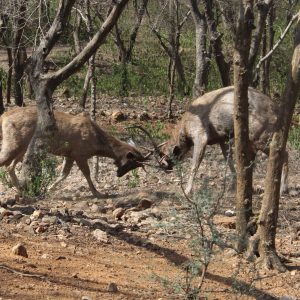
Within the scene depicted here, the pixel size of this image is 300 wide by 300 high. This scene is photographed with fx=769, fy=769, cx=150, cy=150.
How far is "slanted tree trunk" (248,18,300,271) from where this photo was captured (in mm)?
6918

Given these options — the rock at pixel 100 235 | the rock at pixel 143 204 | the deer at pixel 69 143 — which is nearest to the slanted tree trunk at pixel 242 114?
the rock at pixel 100 235

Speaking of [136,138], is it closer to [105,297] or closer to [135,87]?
[135,87]

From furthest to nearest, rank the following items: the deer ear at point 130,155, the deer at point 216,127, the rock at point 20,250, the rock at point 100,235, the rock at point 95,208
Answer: the deer ear at point 130,155, the deer at point 216,127, the rock at point 95,208, the rock at point 100,235, the rock at point 20,250

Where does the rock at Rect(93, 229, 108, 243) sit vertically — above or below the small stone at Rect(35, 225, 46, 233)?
below

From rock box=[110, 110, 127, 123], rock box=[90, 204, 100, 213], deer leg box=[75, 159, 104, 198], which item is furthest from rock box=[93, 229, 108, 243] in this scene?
rock box=[110, 110, 127, 123]

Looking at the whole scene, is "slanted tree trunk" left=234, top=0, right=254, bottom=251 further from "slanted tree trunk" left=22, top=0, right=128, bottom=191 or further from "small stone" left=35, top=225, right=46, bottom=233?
"slanted tree trunk" left=22, top=0, right=128, bottom=191

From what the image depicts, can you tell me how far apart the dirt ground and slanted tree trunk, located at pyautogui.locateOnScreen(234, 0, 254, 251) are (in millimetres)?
426

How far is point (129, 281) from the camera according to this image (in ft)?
21.7

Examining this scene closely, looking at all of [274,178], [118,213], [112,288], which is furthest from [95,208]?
[112,288]

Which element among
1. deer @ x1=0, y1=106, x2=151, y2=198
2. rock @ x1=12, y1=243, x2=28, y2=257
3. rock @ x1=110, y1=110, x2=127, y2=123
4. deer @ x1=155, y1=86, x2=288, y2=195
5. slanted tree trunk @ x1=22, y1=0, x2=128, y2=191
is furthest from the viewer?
rock @ x1=110, y1=110, x2=127, y2=123

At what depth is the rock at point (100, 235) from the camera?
8.06 m

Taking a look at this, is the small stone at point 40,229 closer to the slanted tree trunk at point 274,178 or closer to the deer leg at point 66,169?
the slanted tree trunk at point 274,178

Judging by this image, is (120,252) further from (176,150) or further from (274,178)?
(176,150)

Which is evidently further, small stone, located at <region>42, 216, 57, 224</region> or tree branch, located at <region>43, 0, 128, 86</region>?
tree branch, located at <region>43, 0, 128, 86</region>
